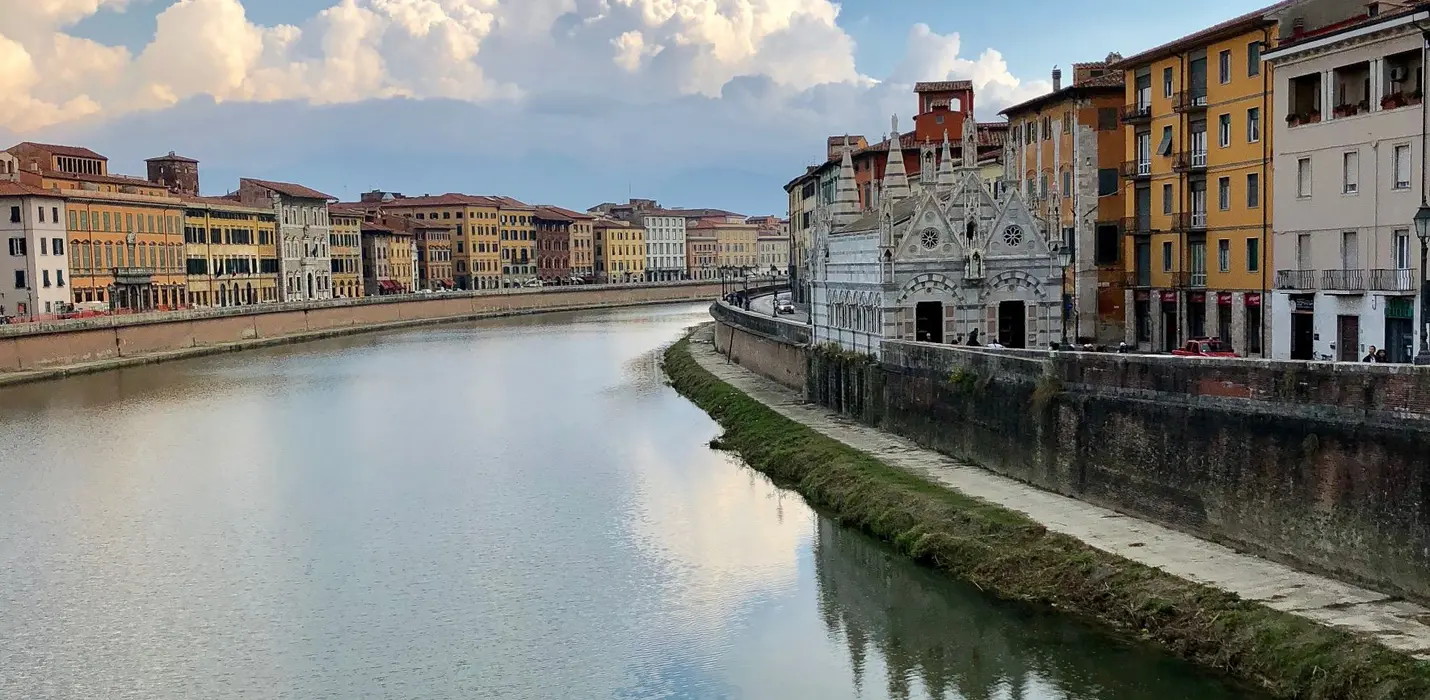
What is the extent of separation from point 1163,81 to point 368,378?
37907 mm

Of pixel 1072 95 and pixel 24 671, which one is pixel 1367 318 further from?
pixel 24 671

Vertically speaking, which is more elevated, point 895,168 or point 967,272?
point 895,168

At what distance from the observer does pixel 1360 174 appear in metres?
29.2

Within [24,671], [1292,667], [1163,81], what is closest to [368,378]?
[1163,81]

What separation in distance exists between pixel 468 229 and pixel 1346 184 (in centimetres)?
12593

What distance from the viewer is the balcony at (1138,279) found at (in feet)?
133

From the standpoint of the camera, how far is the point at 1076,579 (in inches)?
829

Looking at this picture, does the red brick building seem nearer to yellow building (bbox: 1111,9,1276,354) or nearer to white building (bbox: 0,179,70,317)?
white building (bbox: 0,179,70,317)

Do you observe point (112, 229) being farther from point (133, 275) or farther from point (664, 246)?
point (664, 246)

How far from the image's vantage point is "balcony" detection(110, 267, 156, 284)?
3273 inches

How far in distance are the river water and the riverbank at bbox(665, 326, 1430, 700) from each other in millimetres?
471

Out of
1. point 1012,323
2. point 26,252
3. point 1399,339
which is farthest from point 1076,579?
point 26,252

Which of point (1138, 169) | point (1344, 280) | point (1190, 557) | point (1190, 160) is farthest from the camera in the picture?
point (1138, 169)

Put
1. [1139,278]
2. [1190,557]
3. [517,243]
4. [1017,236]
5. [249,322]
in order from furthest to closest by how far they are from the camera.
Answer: [517,243], [249,322], [1139,278], [1017,236], [1190,557]
